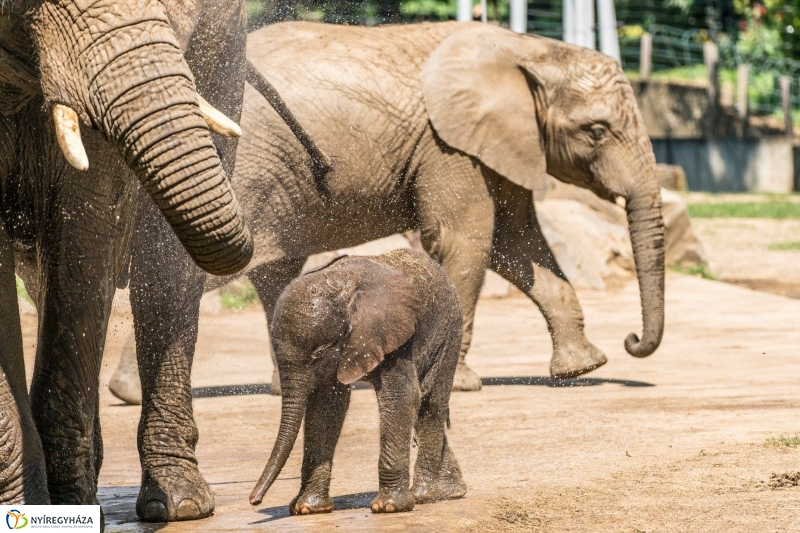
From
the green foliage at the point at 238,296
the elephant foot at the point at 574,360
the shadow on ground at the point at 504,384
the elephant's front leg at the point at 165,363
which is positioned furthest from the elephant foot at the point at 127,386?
the green foliage at the point at 238,296

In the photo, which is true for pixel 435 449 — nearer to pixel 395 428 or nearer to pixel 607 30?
pixel 395 428

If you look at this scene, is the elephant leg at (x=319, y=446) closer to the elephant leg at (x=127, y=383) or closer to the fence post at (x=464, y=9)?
the elephant leg at (x=127, y=383)

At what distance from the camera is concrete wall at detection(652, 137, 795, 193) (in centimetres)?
2689

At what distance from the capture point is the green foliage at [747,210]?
21172mm

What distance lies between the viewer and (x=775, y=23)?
31062 mm

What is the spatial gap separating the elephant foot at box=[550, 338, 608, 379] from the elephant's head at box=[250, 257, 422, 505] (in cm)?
396

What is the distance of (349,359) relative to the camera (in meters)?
5.53

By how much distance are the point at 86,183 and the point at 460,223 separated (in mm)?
4517

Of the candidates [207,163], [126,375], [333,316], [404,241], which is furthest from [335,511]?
[404,241]

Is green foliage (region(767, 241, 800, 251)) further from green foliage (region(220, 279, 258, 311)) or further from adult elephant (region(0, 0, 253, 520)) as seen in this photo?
adult elephant (region(0, 0, 253, 520))

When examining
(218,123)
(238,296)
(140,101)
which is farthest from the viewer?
(238,296)

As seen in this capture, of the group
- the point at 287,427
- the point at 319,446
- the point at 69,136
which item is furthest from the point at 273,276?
the point at 69,136

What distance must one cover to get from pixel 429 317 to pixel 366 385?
4.05 metres

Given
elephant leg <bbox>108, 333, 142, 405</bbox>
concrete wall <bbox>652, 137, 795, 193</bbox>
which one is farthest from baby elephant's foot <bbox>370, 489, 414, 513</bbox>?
concrete wall <bbox>652, 137, 795, 193</bbox>
